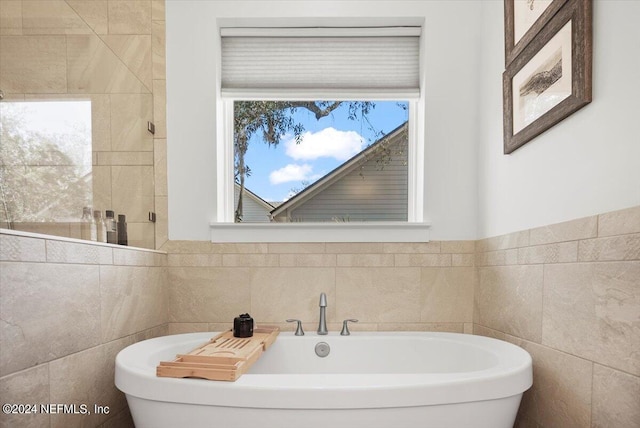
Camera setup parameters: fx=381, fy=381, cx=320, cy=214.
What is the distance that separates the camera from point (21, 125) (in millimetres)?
1194

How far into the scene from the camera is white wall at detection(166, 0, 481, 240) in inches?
82.7

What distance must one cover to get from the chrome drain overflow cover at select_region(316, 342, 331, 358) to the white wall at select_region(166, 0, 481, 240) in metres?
0.83

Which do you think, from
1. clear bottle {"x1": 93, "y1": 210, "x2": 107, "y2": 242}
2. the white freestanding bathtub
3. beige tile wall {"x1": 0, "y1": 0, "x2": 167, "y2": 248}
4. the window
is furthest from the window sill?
the white freestanding bathtub

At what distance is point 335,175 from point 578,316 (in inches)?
55.4

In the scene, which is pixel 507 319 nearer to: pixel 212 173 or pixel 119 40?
pixel 212 173

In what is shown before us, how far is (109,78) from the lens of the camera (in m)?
1.74

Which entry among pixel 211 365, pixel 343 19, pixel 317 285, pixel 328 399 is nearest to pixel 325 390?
pixel 328 399

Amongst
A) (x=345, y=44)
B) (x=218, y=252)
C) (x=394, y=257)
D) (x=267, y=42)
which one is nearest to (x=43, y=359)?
(x=218, y=252)

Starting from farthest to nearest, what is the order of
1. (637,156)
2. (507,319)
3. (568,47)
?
1. (507,319)
2. (568,47)
3. (637,156)

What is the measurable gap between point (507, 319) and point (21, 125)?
1991 millimetres

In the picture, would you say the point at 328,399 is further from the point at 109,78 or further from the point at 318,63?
the point at 318,63

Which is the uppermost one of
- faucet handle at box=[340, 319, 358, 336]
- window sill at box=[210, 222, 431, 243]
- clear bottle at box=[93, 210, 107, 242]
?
clear bottle at box=[93, 210, 107, 242]

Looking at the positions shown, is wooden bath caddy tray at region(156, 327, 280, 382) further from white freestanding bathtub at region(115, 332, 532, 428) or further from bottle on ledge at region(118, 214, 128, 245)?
bottle on ledge at region(118, 214, 128, 245)

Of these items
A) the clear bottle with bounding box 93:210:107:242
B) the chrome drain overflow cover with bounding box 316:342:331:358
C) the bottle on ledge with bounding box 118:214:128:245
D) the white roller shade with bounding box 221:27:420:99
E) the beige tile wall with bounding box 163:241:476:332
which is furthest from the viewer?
the white roller shade with bounding box 221:27:420:99
